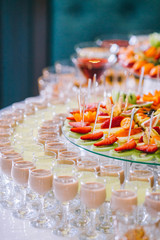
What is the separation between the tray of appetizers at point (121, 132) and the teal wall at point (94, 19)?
12.8 feet

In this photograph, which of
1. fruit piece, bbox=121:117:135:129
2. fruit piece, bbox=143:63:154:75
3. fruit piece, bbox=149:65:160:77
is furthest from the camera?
fruit piece, bbox=143:63:154:75

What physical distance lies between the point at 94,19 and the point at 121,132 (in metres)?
4.59

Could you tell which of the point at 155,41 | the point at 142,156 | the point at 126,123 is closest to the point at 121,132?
the point at 126,123

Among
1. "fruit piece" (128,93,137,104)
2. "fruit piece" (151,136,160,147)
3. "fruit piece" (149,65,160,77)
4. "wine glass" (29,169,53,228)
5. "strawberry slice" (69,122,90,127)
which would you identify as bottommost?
"wine glass" (29,169,53,228)

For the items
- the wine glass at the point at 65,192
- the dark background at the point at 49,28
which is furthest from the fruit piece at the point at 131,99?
the dark background at the point at 49,28

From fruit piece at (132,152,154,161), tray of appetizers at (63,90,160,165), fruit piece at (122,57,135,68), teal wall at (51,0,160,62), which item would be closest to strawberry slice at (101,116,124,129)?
tray of appetizers at (63,90,160,165)

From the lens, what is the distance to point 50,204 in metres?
2.06

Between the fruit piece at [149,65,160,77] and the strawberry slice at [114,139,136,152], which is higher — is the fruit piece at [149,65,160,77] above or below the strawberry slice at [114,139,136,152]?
above

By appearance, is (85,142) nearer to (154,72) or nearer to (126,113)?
(126,113)

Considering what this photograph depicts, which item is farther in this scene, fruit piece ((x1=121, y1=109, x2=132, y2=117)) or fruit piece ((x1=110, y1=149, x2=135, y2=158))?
fruit piece ((x1=121, y1=109, x2=132, y2=117))

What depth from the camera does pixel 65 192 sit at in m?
1.74

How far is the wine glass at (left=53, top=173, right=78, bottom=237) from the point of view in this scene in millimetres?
1741

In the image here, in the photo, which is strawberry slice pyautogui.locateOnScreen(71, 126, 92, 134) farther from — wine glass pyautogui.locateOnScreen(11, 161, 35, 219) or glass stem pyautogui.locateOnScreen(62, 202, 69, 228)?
glass stem pyautogui.locateOnScreen(62, 202, 69, 228)

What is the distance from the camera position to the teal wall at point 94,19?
239 inches
